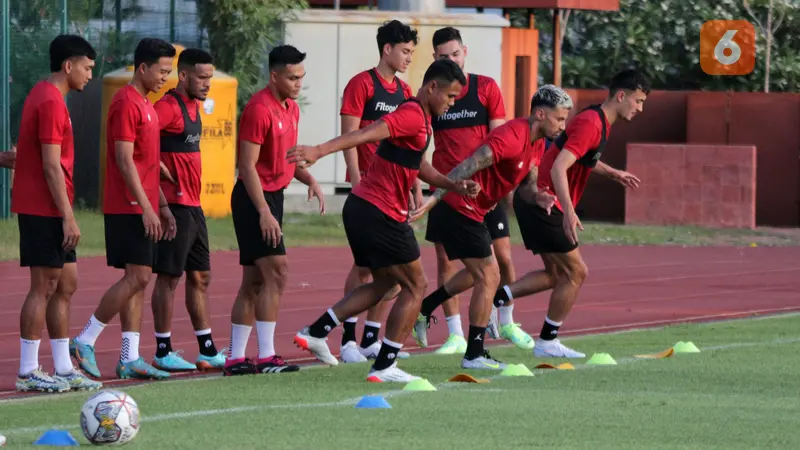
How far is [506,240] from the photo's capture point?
12320 mm

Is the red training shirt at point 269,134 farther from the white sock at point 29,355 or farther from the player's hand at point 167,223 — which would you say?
the white sock at point 29,355

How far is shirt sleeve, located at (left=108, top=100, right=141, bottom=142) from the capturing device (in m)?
9.91

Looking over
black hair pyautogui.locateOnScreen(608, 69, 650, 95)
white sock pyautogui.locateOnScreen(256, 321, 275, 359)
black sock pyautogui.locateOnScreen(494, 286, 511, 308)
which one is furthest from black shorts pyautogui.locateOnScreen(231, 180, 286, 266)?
black hair pyautogui.locateOnScreen(608, 69, 650, 95)

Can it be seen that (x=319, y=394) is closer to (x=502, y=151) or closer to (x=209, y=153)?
(x=502, y=151)

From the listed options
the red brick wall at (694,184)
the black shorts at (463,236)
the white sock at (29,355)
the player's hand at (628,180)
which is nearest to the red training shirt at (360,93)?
the black shorts at (463,236)

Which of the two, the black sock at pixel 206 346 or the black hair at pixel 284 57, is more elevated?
the black hair at pixel 284 57

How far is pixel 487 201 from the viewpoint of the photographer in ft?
35.4

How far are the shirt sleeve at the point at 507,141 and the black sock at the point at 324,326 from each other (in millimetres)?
1426

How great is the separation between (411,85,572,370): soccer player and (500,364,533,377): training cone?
4.7 inches

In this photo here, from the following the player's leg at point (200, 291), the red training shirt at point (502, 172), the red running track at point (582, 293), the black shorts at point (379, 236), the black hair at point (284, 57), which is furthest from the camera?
the red running track at point (582, 293)

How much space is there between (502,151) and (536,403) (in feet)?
6.73

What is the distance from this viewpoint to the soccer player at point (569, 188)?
36.4 feet

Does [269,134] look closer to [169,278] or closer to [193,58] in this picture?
[193,58]

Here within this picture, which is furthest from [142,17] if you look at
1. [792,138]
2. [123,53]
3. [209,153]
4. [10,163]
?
[10,163]
